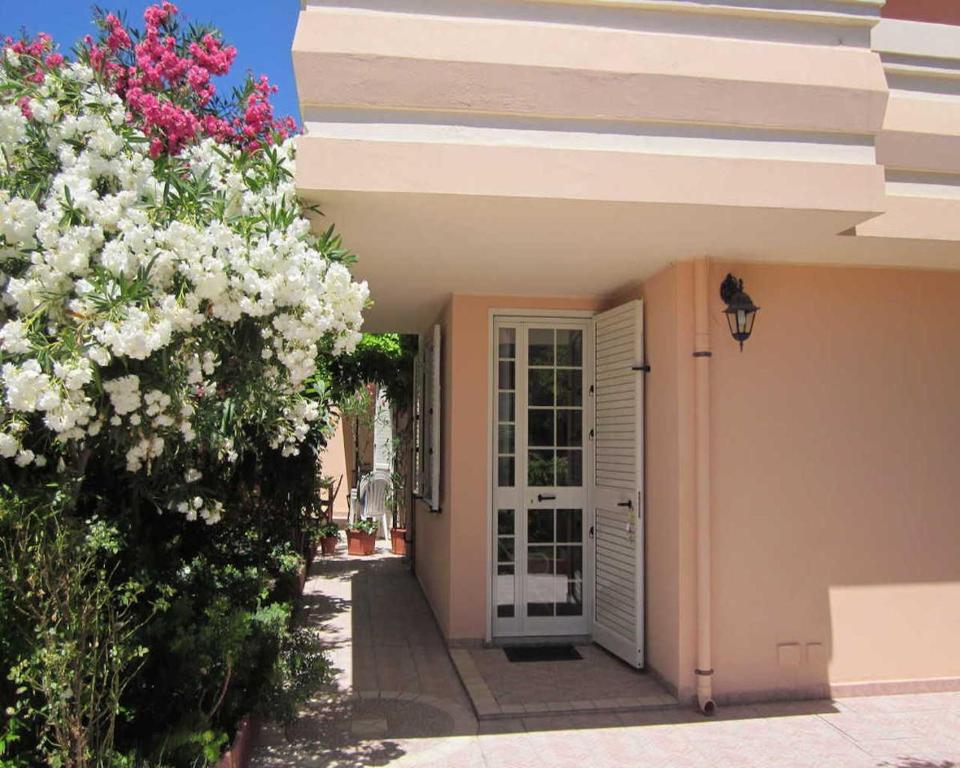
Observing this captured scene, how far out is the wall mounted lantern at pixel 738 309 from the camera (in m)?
5.31

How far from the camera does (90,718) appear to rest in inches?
129

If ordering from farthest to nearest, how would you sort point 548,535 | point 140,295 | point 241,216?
point 548,535, point 241,216, point 140,295

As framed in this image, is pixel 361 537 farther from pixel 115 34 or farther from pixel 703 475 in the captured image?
pixel 115 34

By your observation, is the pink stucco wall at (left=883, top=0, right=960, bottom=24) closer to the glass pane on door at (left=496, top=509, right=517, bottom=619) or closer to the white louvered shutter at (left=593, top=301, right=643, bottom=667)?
the white louvered shutter at (left=593, top=301, right=643, bottom=667)

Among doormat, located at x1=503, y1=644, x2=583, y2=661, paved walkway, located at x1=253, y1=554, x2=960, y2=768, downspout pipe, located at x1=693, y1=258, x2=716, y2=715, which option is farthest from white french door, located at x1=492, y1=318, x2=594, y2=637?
downspout pipe, located at x1=693, y1=258, x2=716, y2=715

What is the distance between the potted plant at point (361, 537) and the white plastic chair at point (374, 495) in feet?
4.59

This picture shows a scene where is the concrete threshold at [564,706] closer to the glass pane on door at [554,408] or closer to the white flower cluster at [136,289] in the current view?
the glass pane on door at [554,408]

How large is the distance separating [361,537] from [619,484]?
23.0 feet

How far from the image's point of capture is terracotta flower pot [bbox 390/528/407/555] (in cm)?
1253

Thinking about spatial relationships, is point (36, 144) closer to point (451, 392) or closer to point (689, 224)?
point (689, 224)

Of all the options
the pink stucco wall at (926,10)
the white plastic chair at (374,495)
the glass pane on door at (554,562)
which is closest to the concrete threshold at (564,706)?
the glass pane on door at (554,562)

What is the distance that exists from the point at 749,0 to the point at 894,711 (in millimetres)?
4349

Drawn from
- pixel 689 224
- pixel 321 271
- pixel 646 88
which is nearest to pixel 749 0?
pixel 646 88

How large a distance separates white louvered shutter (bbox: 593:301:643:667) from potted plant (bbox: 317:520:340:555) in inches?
198
